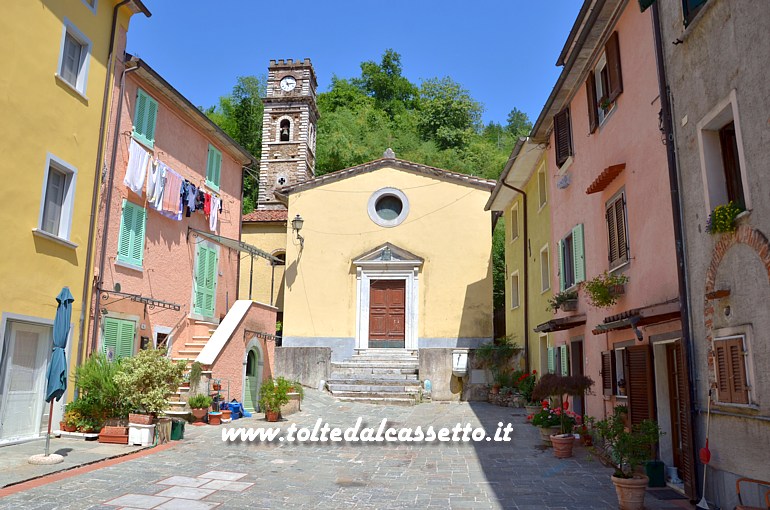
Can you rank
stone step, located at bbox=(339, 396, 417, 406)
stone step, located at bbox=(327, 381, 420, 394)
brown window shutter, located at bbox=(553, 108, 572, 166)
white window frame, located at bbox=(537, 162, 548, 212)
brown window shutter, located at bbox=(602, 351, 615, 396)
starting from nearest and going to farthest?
brown window shutter, located at bbox=(602, 351, 615, 396)
brown window shutter, located at bbox=(553, 108, 572, 166)
white window frame, located at bbox=(537, 162, 548, 212)
stone step, located at bbox=(339, 396, 417, 406)
stone step, located at bbox=(327, 381, 420, 394)

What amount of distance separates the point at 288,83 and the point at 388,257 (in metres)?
21.7

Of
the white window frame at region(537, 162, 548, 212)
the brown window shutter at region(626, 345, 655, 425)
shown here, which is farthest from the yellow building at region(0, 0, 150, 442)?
the white window frame at region(537, 162, 548, 212)

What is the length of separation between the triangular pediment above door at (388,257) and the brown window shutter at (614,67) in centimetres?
1245

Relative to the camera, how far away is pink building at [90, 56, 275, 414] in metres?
12.7

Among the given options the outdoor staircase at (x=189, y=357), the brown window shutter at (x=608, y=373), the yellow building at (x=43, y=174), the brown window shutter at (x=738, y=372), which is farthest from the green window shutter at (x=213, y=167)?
the brown window shutter at (x=738, y=372)

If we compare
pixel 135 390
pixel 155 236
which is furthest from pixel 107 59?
pixel 135 390

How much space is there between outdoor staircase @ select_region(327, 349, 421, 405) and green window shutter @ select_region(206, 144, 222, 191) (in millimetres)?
7176

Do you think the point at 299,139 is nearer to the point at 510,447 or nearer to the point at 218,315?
the point at 218,315

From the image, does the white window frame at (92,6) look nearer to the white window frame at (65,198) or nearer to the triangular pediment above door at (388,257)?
the white window frame at (65,198)

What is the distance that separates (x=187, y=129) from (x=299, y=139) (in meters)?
22.1

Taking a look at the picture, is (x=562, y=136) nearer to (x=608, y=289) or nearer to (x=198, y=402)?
(x=608, y=289)

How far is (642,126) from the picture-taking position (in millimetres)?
8562

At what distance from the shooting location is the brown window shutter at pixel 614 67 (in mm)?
9430

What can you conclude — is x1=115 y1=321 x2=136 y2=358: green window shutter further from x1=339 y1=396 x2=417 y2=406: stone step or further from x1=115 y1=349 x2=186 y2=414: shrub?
x1=339 y1=396 x2=417 y2=406: stone step
